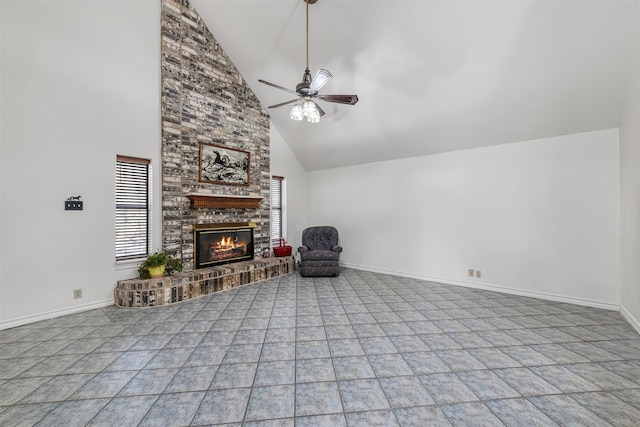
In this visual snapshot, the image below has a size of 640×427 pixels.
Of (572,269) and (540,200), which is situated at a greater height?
(540,200)

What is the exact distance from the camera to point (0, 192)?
295 centimetres

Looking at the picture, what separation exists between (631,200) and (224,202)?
583cm

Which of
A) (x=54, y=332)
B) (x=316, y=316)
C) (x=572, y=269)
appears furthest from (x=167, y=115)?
(x=572, y=269)

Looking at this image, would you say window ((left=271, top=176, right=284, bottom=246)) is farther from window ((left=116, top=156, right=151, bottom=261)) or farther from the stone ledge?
window ((left=116, top=156, right=151, bottom=261))

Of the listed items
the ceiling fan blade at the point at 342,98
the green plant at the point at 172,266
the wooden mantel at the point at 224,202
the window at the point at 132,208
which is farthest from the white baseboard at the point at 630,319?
the window at the point at 132,208

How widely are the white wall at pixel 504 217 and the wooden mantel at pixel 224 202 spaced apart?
2.38m

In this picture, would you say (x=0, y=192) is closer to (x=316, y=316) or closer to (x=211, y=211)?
(x=211, y=211)

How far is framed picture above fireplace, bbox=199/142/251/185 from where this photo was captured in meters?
4.84

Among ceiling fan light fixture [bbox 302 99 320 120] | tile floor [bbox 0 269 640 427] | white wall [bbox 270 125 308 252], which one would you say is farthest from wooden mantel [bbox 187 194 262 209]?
ceiling fan light fixture [bbox 302 99 320 120]

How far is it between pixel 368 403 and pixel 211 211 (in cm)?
416

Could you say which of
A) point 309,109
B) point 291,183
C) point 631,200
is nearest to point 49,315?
point 309,109

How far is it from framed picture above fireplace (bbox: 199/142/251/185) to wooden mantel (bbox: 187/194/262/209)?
1.21ft

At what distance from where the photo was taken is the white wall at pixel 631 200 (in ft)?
9.55

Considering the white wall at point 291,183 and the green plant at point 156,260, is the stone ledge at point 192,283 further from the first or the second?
the white wall at point 291,183
